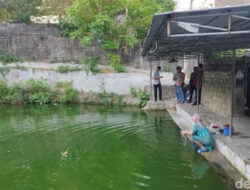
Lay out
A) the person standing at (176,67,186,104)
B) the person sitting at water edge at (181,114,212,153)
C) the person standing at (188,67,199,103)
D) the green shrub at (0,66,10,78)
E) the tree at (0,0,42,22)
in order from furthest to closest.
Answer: the tree at (0,0,42,22)
the green shrub at (0,66,10,78)
the person standing at (176,67,186,104)
the person standing at (188,67,199,103)
the person sitting at water edge at (181,114,212,153)

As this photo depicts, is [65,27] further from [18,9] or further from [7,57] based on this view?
[7,57]

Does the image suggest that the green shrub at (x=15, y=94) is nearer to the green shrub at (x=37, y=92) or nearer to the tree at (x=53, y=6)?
the green shrub at (x=37, y=92)

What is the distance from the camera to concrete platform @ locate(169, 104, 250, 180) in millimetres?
4912

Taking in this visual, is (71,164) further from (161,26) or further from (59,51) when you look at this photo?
(59,51)

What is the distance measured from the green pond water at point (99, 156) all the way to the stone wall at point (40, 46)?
7775 millimetres

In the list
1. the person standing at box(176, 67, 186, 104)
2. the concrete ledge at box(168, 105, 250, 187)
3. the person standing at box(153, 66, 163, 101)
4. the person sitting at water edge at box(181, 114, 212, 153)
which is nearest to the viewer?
the concrete ledge at box(168, 105, 250, 187)

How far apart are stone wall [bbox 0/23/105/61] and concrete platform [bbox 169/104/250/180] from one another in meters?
9.55

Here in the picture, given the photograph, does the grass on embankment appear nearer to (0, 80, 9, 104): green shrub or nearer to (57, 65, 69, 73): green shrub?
(0, 80, 9, 104): green shrub

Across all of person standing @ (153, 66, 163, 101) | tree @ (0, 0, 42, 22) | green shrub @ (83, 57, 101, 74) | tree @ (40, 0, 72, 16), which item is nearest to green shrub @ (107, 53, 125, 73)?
green shrub @ (83, 57, 101, 74)

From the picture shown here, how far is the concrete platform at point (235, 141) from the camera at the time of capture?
491 cm

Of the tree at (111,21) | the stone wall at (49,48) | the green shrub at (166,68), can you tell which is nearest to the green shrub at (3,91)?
the stone wall at (49,48)

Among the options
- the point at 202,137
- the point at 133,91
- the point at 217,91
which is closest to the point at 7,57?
the point at 133,91

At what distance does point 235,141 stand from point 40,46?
14662 millimetres

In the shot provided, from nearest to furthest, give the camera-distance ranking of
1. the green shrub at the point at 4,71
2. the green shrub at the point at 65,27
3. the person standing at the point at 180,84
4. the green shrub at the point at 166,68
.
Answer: the person standing at the point at 180,84 < the green shrub at the point at 4,71 < the green shrub at the point at 166,68 < the green shrub at the point at 65,27
